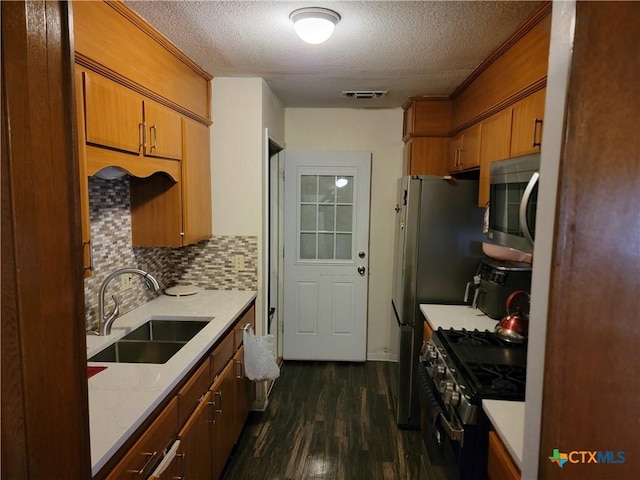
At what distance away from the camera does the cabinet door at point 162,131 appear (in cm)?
196

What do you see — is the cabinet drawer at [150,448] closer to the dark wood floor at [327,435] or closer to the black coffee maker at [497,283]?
the dark wood floor at [327,435]

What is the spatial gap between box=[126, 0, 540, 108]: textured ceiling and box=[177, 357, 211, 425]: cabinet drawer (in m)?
→ 1.53

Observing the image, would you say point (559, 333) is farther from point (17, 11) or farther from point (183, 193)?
point (183, 193)

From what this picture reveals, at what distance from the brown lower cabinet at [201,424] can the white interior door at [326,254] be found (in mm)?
1112

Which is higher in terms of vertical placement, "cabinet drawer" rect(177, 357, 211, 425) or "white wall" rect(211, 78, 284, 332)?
"white wall" rect(211, 78, 284, 332)

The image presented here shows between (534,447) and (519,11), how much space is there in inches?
65.9

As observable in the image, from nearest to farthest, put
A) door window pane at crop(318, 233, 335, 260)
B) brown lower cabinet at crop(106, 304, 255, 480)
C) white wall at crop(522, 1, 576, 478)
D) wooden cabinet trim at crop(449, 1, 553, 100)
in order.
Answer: white wall at crop(522, 1, 576, 478), brown lower cabinet at crop(106, 304, 255, 480), wooden cabinet trim at crop(449, 1, 553, 100), door window pane at crop(318, 233, 335, 260)

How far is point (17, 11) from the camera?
0.55 meters

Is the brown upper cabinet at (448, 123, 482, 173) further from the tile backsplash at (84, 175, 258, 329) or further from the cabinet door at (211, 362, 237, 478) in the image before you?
the cabinet door at (211, 362, 237, 478)

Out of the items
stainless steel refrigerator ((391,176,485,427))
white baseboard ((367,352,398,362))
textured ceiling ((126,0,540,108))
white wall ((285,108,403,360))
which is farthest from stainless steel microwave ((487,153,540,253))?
white baseboard ((367,352,398,362))

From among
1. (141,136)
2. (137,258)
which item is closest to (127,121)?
(141,136)

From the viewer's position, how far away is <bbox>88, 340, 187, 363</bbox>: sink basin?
2025 millimetres

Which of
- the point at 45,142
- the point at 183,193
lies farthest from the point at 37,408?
the point at 183,193

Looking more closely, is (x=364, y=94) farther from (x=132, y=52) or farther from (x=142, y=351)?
(x=142, y=351)
